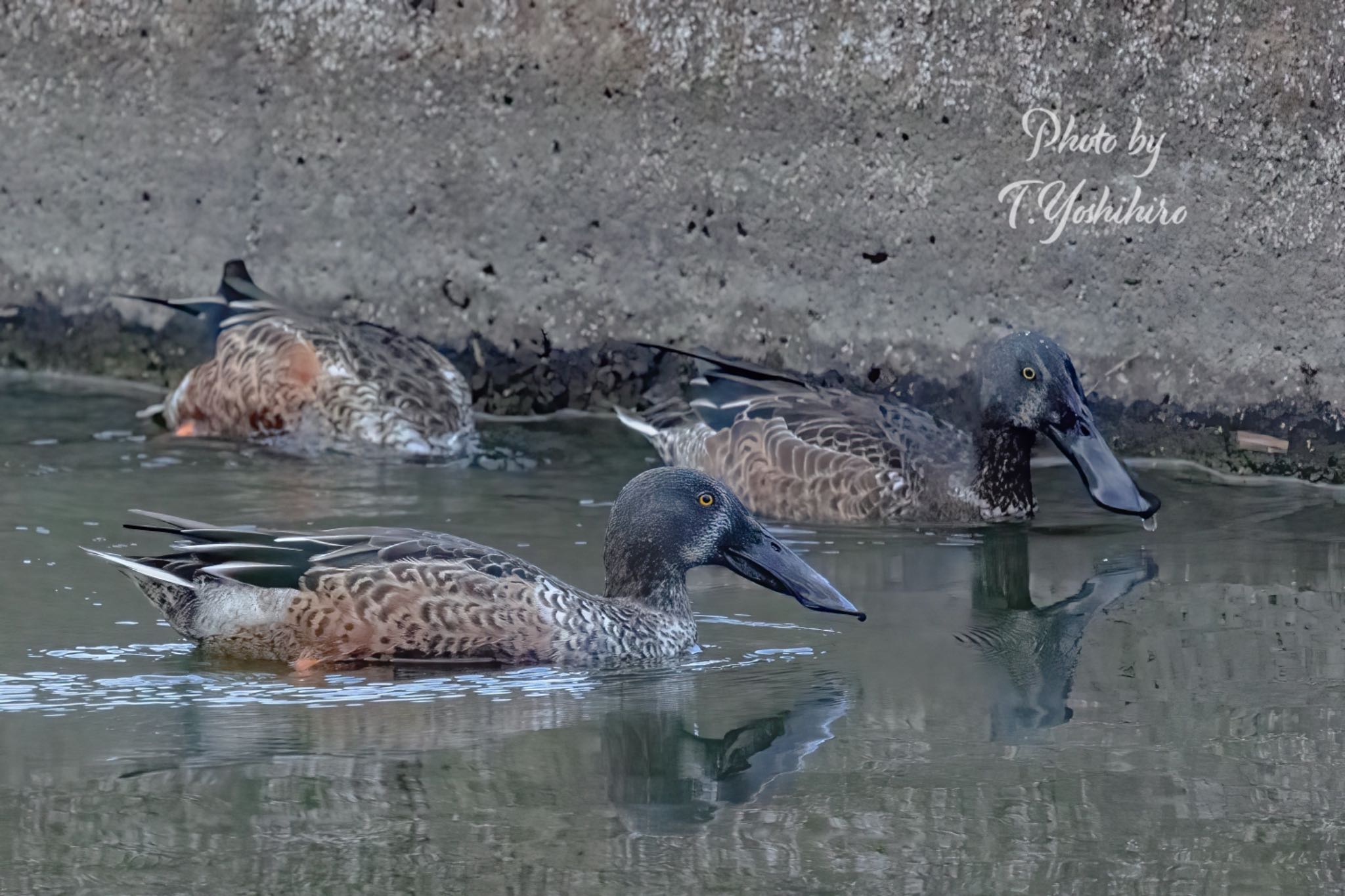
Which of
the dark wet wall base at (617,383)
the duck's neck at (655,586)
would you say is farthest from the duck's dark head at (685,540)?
the dark wet wall base at (617,383)

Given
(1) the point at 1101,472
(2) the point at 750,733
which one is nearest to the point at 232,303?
(1) the point at 1101,472

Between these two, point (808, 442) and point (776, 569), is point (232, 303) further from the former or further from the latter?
point (776, 569)

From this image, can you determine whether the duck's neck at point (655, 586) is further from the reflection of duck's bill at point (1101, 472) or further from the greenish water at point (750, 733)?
the reflection of duck's bill at point (1101, 472)

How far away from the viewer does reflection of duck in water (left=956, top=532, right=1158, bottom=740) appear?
6375 mm

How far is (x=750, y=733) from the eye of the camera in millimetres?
6121

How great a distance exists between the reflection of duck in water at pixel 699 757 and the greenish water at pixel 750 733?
0.01 m

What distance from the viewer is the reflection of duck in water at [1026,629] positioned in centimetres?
638

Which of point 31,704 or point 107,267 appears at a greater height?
point 107,267

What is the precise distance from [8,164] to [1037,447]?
5.19 metres

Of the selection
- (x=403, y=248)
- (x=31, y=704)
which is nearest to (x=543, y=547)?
(x=31, y=704)

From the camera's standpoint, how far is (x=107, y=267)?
450 inches

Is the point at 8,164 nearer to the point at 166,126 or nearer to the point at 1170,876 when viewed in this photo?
the point at 166,126

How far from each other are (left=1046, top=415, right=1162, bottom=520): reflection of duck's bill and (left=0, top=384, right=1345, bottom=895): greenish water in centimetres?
13

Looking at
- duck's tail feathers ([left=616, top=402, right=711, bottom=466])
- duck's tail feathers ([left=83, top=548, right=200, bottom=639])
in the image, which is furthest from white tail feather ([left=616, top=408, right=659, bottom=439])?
duck's tail feathers ([left=83, top=548, right=200, bottom=639])
